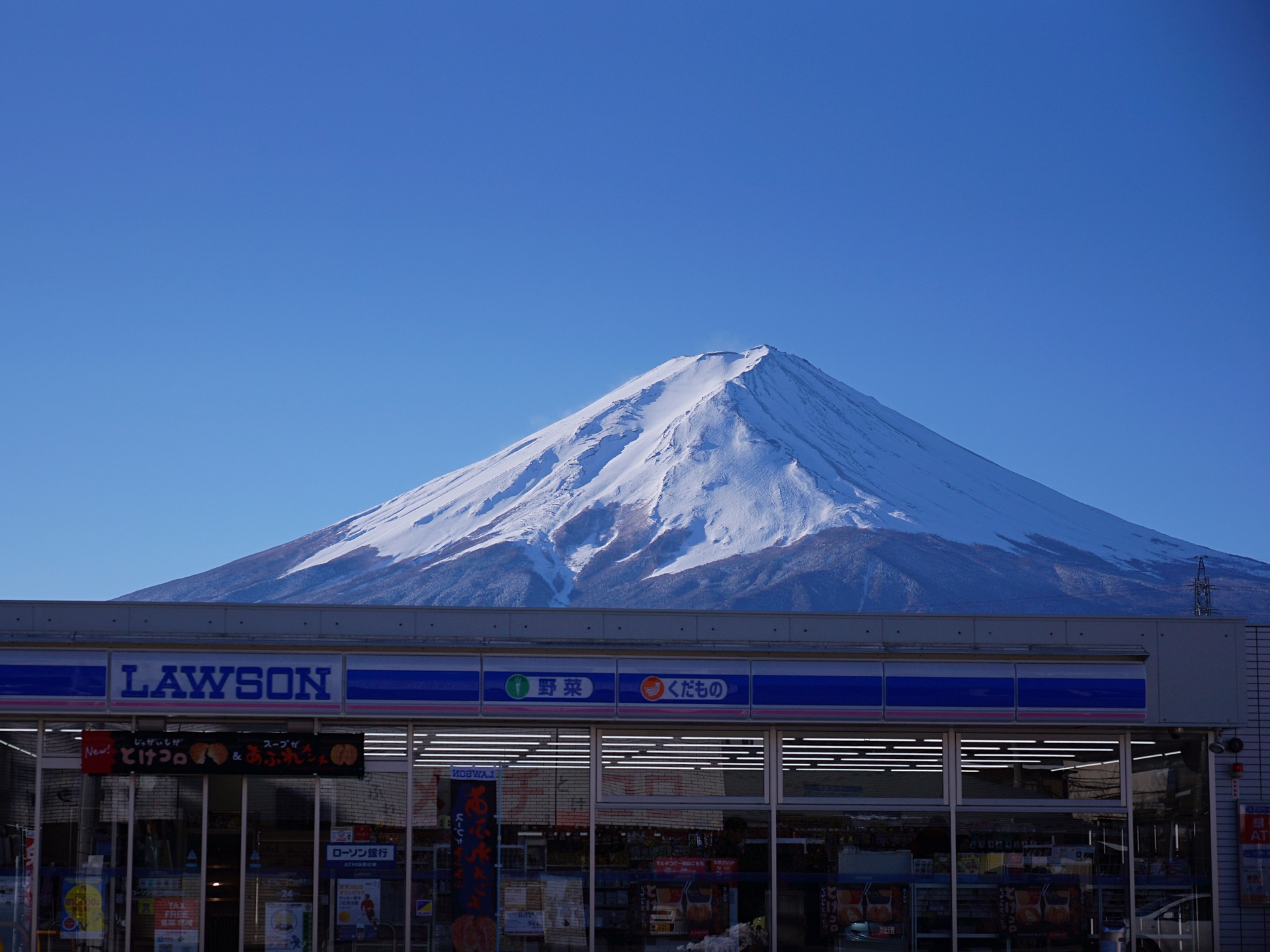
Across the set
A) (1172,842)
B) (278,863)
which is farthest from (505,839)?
(1172,842)

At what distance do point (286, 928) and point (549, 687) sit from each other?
3.16 m

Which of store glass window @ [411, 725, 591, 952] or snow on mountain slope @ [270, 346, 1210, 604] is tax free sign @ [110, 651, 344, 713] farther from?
snow on mountain slope @ [270, 346, 1210, 604]

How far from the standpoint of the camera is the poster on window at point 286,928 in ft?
41.9

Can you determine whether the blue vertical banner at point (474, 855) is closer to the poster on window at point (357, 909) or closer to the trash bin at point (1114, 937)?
the poster on window at point (357, 909)

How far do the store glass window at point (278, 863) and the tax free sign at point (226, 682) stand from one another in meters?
0.76

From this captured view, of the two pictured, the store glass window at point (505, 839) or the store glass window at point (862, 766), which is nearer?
the store glass window at point (505, 839)

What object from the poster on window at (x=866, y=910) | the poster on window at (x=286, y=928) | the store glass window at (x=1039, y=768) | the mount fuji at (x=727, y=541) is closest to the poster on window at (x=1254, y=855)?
the store glass window at (x=1039, y=768)

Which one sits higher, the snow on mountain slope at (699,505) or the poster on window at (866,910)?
the snow on mountain slope at (699,505)

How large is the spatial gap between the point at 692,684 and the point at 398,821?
2931 millimetres

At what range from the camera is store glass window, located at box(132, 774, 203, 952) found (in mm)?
12742

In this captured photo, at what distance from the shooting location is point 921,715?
13.1 metres

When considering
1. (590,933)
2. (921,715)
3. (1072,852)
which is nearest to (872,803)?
(921,715)

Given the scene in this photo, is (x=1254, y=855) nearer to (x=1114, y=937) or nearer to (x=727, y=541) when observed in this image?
(x=1114, y=937)

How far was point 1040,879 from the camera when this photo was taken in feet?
43.8
